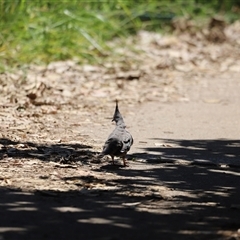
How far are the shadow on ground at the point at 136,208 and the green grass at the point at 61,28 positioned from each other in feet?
15.5

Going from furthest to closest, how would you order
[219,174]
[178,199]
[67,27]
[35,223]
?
[67,27], [219,174], [178,199], [35,223]

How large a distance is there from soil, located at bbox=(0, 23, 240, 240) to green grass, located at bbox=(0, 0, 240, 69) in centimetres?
35

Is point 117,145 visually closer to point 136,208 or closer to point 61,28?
point 136,208

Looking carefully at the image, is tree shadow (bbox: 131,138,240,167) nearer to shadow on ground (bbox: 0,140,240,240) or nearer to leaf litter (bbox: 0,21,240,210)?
shadow on ground (bbox: 0,140,240,240)

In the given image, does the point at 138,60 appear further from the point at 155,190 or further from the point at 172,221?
the point at 172,221

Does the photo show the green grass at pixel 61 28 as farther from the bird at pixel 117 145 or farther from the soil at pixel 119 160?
the bird at pixel 117 145

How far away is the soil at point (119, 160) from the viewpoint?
5199 millimetres

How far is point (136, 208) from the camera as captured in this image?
18.2ft

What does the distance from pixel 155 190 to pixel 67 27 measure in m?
6.68

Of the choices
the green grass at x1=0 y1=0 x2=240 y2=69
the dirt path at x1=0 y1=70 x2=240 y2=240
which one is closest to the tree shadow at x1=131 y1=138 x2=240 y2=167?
the dirt path at x1=0 y1=70 x2=240 y2=240

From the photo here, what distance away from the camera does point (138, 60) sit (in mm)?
12992

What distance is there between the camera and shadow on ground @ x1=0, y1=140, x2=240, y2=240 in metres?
5.00

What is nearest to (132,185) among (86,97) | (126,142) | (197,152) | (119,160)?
(126,142)

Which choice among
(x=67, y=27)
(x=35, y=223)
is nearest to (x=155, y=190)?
(x=35, y=223)
